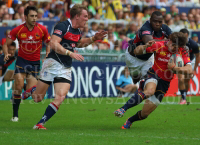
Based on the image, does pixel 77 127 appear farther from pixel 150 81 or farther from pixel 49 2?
pixel 49 2

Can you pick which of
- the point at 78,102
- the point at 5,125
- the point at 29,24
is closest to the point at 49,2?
the point at 78,102

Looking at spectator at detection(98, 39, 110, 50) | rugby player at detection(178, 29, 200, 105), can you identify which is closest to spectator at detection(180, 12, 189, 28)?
spectator at detection(98, 39, 110, 50)

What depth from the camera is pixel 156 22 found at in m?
8.48

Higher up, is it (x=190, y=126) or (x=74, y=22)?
(x=74, y=22)

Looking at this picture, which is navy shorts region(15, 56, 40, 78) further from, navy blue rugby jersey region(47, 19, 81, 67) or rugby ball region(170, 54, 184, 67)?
rugby ball region(170, 54, 184, 67)

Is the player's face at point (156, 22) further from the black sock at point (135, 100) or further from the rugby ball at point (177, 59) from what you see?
the black sock at point (135, 100)

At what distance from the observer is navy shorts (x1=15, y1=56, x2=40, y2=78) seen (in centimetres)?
951

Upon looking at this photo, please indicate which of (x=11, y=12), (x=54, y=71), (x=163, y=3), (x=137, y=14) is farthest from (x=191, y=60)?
(x=163, y=3)

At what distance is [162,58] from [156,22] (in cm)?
93

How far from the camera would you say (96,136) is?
22.5 feet

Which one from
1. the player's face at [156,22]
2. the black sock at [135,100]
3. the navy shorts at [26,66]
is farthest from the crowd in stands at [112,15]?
the black sock at [135,100]

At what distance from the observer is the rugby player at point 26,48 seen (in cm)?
945

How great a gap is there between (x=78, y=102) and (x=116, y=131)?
6.69 m

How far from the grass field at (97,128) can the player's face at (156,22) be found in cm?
211
